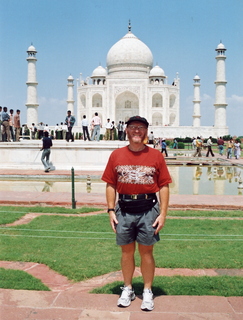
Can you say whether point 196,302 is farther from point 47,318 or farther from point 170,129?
point 170,129

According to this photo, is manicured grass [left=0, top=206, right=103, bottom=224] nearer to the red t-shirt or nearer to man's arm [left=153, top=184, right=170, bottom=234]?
the red t-shirt

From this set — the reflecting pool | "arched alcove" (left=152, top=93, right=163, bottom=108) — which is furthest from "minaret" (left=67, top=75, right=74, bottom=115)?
the reflecting pool

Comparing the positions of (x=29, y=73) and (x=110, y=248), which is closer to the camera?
(x=110, y=248)

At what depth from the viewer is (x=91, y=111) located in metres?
40.6

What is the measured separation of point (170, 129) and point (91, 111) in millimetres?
8808

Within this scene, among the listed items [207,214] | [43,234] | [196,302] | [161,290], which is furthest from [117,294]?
[207,214]

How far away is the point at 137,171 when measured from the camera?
253 cm

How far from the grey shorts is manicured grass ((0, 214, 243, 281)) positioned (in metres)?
0.65

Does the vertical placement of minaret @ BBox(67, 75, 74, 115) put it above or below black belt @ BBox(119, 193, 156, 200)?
above

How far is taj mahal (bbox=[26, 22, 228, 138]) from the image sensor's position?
36.8 meters

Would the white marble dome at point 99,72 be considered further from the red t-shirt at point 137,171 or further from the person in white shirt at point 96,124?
the red t-shirt at point 137,171

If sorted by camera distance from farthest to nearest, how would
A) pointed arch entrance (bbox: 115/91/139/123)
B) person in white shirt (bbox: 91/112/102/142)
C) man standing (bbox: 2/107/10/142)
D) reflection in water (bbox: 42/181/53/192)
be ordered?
pointed arch entrance (bbox: 115/91/139/123) → man standing (bbox: 2/107/10/142) → person in white shirt (bbox: 91/112/102/142) → reflection in water (bbox: 42/181/53/192)

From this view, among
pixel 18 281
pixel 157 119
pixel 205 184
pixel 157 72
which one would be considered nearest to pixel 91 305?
pixel 18 281

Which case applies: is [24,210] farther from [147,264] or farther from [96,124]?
[96,124]
